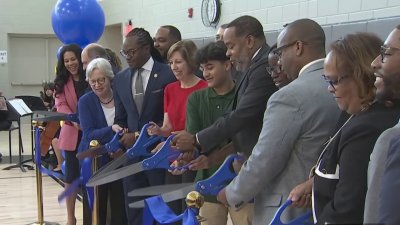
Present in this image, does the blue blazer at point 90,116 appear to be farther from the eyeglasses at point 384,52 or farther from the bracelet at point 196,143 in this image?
the eyeglasses at point 384,52

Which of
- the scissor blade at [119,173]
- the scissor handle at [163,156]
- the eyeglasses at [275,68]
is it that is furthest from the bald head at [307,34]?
the scissor blade at [119,173]

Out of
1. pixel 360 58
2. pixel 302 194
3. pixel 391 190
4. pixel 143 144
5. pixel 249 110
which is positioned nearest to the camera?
pixel 391 190

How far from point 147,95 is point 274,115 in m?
1.48

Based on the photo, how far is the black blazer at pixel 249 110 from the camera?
205 cm

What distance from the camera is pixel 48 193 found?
5449mm

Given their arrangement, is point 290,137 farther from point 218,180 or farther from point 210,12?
point 210,12

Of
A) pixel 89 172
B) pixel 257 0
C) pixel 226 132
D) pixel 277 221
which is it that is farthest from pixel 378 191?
pixel 257 0

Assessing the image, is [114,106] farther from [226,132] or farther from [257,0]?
[257,0]

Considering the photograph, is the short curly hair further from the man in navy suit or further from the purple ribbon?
the man in navy suit

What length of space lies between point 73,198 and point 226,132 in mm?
2211

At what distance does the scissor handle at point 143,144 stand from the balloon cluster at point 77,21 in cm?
341

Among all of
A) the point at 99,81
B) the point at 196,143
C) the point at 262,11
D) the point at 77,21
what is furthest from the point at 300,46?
the point at 77,21

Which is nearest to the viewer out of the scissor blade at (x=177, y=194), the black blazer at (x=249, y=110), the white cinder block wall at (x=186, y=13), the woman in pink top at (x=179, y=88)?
the scissor blade at (x=177, y=194)

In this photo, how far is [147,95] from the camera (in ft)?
9.91
